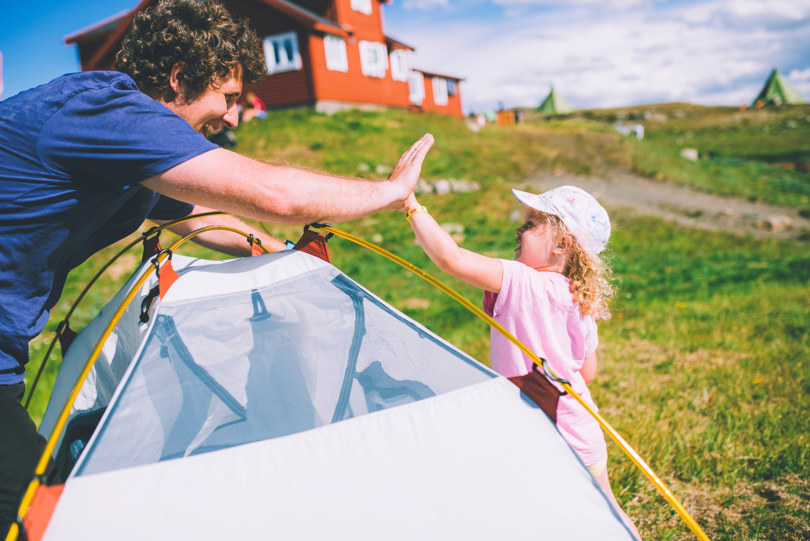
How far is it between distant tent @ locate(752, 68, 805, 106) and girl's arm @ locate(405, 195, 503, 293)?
42.4 metres

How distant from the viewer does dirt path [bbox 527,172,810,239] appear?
11.5 meters

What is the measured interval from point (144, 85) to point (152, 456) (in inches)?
51.2

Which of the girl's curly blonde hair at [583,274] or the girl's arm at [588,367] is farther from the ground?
the girl's curly blonde hair at [583,274]

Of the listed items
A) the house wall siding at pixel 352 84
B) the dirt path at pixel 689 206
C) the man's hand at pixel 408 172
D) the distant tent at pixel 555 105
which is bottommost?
the dirt path at pixel 689 206

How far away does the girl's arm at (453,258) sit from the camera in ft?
6.16

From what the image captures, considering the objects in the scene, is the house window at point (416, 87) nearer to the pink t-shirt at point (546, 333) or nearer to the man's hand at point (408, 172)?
the man's hand at point (408, 172)

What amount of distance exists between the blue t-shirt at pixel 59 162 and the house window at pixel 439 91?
28212mm

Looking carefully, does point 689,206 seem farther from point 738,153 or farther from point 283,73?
point 283,73

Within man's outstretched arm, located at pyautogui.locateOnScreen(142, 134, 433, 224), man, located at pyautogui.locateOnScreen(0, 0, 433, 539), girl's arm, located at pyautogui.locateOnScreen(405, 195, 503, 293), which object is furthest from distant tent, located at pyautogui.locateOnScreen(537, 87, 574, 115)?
man's outstretched arm, located at pyautogui.locateOnScreen(142, 134, 433, 224)

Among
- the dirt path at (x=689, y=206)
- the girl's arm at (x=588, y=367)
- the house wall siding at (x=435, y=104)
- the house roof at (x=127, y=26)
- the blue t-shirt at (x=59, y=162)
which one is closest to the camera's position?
the blue t-shirt at (x=59, y=162)

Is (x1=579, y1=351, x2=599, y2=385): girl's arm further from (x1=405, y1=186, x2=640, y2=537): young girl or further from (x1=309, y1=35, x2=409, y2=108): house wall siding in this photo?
(x1=309, y1=35, x2=409, y2=108): house wall siding

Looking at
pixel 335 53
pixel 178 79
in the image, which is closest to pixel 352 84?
pixel 335 53

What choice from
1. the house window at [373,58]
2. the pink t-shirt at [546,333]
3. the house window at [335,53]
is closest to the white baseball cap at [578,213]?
the pink t-shirt at [546,333]

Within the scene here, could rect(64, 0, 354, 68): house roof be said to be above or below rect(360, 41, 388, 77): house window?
above
